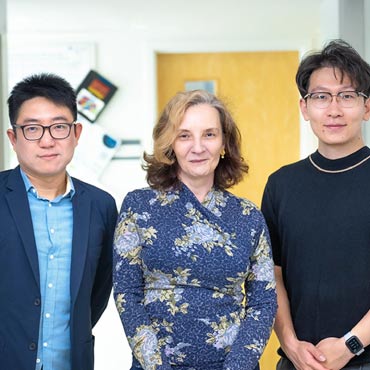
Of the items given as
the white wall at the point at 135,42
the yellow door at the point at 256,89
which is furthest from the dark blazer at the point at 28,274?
the yellow door at the point at 256,89

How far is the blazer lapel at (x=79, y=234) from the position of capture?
6.90ft

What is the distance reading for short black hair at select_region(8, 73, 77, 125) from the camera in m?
2.15

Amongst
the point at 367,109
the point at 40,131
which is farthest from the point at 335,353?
the point at 40,131

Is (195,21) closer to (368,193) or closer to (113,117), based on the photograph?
(113,117)

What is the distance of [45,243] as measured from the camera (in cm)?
212

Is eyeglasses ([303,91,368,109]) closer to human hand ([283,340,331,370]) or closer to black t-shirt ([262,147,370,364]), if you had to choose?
black t-shirt ([262,147,370,364])

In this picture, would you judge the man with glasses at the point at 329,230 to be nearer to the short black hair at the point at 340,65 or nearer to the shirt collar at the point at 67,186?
the short black hair at the point at 340,65

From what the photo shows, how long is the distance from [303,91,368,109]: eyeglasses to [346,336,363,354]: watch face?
66 centimetres

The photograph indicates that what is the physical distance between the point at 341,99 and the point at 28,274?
1.03m

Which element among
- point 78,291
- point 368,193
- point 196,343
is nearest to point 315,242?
point 368,193

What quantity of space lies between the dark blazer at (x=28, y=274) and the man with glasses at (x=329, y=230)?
0.57 meters

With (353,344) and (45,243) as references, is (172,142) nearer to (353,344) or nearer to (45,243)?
(45,243)

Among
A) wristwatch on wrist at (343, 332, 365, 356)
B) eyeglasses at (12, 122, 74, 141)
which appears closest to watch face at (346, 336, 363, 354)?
wristwatch on wrist at (343, 332, 365, 356)

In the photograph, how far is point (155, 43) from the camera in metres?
5.26
